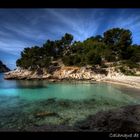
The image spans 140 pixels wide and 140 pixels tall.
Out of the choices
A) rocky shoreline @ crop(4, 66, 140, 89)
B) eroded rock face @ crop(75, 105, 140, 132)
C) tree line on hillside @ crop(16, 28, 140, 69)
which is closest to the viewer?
eroded rock face @ crop(75, 105, 140, 132)

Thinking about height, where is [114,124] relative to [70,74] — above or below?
below

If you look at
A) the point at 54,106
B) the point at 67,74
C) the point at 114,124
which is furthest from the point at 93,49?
the point at 114,124

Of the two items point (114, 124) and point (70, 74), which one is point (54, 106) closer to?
point (114, 124)

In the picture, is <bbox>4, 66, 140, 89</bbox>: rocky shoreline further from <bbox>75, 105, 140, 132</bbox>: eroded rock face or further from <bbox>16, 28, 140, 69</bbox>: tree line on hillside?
<bbox>75, 105, 140, 132</bbox>: eroded rock face

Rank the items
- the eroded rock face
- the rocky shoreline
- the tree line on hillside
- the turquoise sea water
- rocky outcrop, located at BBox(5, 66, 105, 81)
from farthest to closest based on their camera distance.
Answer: rocky outcrop, located at BBox(5, 66, 105, 81)
the rocky shoreline
the turquoise sea water
the tree line on hillside
the eroded rock face

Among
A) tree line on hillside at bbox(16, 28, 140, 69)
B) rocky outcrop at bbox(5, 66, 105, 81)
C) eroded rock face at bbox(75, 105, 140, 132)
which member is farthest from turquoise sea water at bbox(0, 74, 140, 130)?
rocky outcrop at bbox(5, 66, 105, 81)

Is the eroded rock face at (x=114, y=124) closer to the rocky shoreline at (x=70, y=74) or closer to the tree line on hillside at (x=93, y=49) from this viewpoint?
the tree line on hillside at (x=93, y=49)

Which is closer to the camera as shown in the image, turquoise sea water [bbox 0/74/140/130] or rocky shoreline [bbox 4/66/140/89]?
turquoise sea water [bbox 0/74/140/130]

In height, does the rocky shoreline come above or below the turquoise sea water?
above

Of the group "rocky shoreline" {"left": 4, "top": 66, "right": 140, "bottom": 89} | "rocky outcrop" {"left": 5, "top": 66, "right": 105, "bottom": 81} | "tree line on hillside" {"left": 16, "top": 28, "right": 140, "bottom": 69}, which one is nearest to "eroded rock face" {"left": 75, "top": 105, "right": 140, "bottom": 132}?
"tree line on hillside" {"left": 16, "top": 28, "right": 140, "bottom": 69}

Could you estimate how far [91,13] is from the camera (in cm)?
212

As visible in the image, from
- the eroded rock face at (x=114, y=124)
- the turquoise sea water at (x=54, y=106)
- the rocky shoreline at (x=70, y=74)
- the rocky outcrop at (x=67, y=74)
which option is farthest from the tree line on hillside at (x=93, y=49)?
the rocky outcrop at (x=67, y=74)

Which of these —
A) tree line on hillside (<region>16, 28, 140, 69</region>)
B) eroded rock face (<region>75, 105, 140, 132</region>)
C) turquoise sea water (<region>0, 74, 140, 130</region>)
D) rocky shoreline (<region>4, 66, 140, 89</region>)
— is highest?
tree line on hillside (<region>16, 28, 140, 69</region>)
